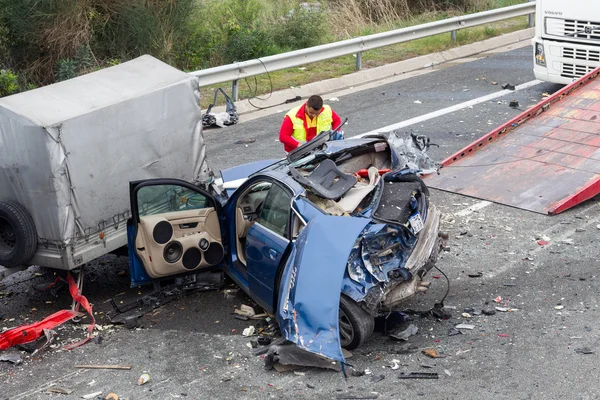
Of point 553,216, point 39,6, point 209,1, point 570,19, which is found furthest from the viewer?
point 209,1

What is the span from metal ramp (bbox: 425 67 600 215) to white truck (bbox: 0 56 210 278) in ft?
13.3

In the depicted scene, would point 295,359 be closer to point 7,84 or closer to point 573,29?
point 573,29

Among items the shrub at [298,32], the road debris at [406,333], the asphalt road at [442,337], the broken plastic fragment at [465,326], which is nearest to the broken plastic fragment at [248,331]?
the asphalt road at [442,337]

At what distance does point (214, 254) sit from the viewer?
27.0ft

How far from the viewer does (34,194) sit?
766cm

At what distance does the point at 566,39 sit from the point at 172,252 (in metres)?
9.11

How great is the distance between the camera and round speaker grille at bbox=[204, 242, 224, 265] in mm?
8195

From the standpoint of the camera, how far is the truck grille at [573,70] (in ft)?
46.8

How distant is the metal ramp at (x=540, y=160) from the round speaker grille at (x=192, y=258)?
12.5ft

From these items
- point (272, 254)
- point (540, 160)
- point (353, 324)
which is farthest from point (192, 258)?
point (540, 160)

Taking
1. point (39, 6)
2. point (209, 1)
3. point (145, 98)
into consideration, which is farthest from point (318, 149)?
point (209, 1)

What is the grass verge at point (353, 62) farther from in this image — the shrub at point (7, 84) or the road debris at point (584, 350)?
the road debris at point (584, 350)

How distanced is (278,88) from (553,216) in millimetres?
7209

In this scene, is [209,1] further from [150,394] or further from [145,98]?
[150,394]
